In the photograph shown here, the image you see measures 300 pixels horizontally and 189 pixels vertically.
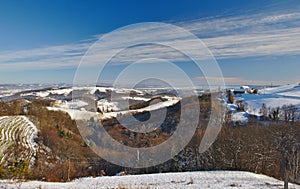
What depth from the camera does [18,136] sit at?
2683 cm

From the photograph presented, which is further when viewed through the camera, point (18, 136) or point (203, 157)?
point (18, 136)

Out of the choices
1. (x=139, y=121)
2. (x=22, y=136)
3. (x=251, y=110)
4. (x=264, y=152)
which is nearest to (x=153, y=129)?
(x=139, y=121)

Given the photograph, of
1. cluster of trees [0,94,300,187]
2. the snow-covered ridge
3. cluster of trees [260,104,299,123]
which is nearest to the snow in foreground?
cluster of trees [0,94,300,187]

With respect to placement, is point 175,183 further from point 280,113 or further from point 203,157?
point 280,113

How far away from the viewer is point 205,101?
56062 millimetres

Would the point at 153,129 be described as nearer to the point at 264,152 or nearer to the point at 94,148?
the point at 94,148

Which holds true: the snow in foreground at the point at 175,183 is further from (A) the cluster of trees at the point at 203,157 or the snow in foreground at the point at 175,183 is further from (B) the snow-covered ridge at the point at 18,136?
(B) the snow-covered ridge at the point at 18,136

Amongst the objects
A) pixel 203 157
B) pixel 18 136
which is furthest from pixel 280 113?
pixel 18 136

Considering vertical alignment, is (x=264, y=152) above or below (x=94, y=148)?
above

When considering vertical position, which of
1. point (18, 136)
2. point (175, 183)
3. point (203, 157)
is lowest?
point (203, 157)

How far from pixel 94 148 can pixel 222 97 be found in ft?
109

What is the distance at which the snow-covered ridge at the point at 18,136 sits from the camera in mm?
21473

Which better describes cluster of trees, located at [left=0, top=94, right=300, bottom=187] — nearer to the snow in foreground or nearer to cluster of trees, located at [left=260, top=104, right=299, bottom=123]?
the snow in foreground

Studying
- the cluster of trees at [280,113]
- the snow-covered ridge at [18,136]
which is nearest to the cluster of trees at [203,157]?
the snow-covered ridge at [18,136]
